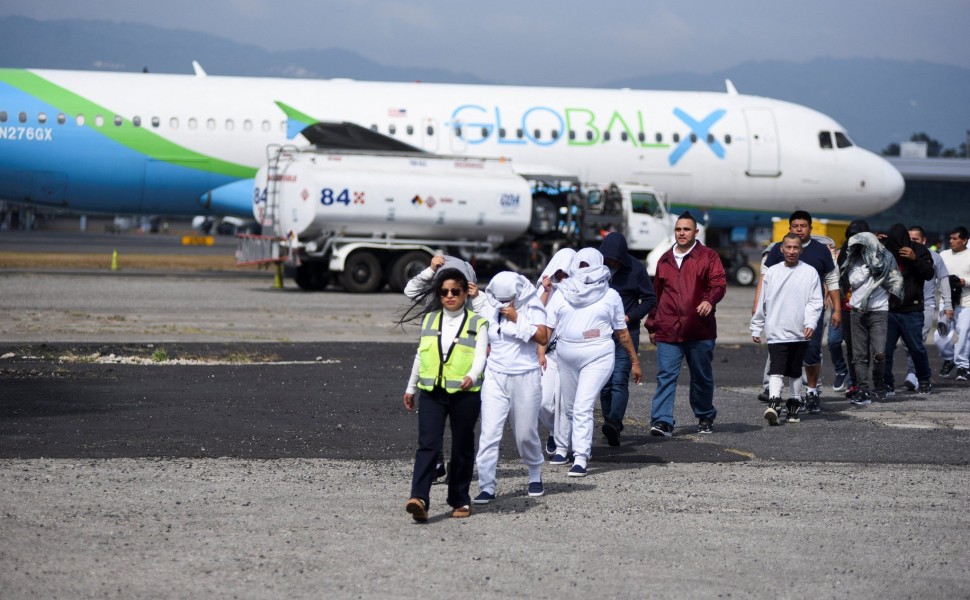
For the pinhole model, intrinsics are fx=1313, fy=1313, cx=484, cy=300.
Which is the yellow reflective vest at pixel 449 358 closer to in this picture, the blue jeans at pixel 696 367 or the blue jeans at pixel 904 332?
the blue jeans at pixel 696 367

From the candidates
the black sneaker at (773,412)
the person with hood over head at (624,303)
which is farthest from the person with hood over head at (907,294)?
the person with hood over head at (624,303)

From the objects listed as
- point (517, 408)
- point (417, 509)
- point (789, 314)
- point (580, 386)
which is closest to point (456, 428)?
point (517, 408)

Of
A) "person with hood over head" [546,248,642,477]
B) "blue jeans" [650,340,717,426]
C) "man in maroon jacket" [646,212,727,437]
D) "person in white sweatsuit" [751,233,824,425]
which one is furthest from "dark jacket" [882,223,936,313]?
"person with hood over head" [546,248,642,477]

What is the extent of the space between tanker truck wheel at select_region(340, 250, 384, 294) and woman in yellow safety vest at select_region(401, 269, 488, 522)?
67.7ft

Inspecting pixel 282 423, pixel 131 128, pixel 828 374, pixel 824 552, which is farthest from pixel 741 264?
pixel 824 552

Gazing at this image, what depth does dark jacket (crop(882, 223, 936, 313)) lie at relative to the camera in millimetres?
14312

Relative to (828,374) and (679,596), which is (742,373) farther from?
(679,596)

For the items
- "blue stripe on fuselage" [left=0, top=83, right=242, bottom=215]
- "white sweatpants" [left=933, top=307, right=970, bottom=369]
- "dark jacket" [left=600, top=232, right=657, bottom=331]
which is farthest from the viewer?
"blue stripe on fuselage" [left=0, top=83, right=242, bottom=215]

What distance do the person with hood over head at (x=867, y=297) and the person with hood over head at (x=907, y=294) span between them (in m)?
0.63

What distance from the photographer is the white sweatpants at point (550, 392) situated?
386 inches

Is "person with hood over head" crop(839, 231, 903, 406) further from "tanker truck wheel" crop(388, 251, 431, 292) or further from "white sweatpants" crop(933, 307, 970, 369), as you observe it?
"tanker truck wheel" crop(388, 251, 431, 292)

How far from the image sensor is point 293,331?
2011 cm

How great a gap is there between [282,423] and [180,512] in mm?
3629

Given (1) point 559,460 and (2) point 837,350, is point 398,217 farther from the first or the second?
(1) point 559,460
